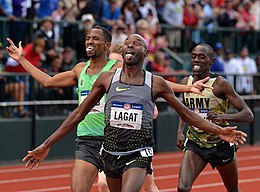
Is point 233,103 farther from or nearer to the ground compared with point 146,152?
farther from the ground

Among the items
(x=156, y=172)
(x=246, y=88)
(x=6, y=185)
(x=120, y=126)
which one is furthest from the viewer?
(x=246, y=88)

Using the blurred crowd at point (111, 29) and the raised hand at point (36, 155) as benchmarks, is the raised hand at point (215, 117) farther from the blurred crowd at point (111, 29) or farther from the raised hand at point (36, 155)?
the blurred crowd at point (111, 29)

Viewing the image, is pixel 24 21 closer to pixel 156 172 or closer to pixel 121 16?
pixel 121 16

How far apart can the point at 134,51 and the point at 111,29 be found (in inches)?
412

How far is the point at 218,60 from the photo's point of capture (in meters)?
20.7

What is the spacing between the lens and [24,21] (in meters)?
17.2

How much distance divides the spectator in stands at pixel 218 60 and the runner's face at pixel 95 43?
1102 centimetres

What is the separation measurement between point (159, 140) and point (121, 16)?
9.79 feet

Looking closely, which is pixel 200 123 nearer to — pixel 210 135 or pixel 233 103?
pixel 233 103

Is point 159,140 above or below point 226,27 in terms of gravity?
below

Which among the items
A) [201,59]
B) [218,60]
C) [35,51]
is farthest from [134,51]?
[218,60]

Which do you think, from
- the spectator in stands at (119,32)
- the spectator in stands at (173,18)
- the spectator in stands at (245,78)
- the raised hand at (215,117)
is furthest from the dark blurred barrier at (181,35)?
the raised hand at (215,117)

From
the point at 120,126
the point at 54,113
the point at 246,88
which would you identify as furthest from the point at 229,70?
the point at 120,126

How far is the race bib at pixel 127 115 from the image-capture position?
783cm
